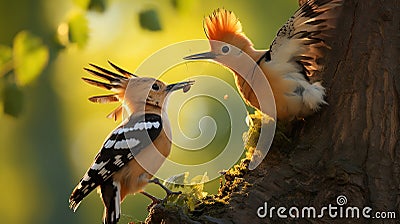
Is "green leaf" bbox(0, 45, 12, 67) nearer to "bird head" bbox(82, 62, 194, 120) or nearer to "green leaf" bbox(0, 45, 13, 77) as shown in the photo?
"green leaf" bbox(0, 45, 13, 77)

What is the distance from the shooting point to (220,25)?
3312mm

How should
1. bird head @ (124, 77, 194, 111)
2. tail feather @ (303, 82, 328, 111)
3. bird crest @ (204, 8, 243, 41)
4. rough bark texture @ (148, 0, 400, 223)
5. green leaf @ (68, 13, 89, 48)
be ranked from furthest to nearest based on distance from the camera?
bird head @ (124, 77, 194, 111)
bird crest @ (204, 8, 243, 41)
tail feather @ (303, 82, 328, 111)
rough bark texture @ (148, 0, 400, 223)
green leaf @ (68, 13, 89, 48)

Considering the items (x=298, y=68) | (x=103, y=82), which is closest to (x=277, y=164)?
(x=298, y=68)

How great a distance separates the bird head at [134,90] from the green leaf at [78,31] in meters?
0.88

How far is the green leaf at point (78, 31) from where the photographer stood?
2.44m

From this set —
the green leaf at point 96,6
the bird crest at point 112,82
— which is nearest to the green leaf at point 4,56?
the green leaf at point 96,6

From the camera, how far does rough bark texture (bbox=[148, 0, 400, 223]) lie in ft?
8.38

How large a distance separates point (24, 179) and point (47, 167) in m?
0.26

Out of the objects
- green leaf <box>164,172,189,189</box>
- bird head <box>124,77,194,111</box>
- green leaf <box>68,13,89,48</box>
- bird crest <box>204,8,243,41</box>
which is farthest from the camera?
bird head <box>124,77,194,111</box>

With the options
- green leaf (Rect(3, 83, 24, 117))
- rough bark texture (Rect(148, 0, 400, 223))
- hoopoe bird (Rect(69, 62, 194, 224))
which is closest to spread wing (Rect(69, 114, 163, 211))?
hoopoe bird (Rect(69, 62, 194, 224))

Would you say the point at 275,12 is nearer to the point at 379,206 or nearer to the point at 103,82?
the point at 103,82

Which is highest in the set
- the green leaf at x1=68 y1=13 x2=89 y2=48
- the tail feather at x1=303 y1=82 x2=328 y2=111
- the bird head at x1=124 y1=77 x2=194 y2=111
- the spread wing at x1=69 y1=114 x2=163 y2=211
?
the green leaf at x1=68 y1=13 x2=89 y2=48

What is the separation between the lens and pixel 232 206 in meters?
2.54

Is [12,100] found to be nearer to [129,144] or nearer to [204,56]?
[129,144]
